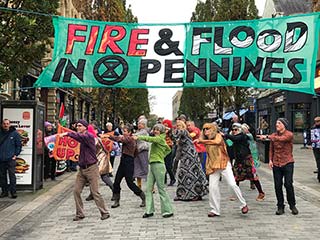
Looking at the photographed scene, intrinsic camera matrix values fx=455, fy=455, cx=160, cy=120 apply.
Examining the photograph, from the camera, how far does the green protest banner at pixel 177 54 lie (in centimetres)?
838

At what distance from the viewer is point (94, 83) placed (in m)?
8.46

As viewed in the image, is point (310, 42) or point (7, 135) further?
point (7, 135)

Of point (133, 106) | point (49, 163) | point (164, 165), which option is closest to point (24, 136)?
point (49, 163)

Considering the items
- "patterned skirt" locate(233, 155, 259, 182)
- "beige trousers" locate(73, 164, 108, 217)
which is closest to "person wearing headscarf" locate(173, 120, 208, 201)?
"patterned skirt" locate(233, 155, 259, 182)

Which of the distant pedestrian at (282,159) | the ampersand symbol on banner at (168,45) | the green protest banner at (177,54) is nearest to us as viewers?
the distant pedestrian at (282,159)

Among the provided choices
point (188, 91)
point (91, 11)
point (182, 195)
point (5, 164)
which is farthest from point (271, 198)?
point (188, 91)

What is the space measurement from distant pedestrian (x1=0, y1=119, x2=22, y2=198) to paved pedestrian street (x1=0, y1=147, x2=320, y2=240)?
3.07 feet

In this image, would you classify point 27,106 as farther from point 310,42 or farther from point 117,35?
point 310,42

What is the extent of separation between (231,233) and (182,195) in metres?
3.03

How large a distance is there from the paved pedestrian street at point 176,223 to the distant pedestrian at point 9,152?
937mm

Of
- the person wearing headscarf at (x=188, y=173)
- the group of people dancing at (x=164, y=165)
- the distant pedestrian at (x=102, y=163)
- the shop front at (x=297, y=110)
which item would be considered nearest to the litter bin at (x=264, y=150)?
the group of people dancing at (x=164, y=165)

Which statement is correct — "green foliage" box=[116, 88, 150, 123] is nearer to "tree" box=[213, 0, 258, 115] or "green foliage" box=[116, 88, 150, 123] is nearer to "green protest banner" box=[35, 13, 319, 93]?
"tree" box=[213, 0, 258, 115]

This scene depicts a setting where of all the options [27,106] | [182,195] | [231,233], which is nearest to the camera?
[231,233]

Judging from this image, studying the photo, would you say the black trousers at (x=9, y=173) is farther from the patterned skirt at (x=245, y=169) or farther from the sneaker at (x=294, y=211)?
the sneaker at (x=294, y=211)
